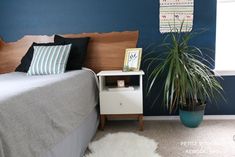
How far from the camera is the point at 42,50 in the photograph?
245 centimetres

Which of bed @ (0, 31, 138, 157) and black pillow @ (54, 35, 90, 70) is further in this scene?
black pillow @ (54, 35, 90, 70)

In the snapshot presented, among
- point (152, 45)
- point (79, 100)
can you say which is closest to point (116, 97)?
point (79, 100)

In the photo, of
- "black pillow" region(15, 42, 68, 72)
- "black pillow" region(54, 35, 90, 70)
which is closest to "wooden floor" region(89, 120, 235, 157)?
"black pillow" region(54, 35, 90, 70)

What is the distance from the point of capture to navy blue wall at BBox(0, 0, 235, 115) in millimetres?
2660

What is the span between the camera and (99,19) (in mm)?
2770

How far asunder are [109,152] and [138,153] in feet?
0.82

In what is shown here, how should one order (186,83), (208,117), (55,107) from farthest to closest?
(208,117) → (186,83) → (55,107)

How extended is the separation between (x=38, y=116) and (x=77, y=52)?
4.84ft

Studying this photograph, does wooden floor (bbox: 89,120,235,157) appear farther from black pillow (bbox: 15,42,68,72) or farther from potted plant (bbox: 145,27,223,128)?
black pillow (bbox: 15,42,68,72)

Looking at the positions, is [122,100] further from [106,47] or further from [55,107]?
[55,107]

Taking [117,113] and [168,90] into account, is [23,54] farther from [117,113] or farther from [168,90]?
[168,90]

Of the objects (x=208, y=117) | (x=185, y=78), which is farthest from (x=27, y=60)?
(x=208, y=117)

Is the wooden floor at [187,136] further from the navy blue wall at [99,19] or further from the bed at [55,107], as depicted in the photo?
A: the bed at [55,107]

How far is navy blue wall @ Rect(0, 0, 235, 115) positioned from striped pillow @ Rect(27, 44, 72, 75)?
0.48m
